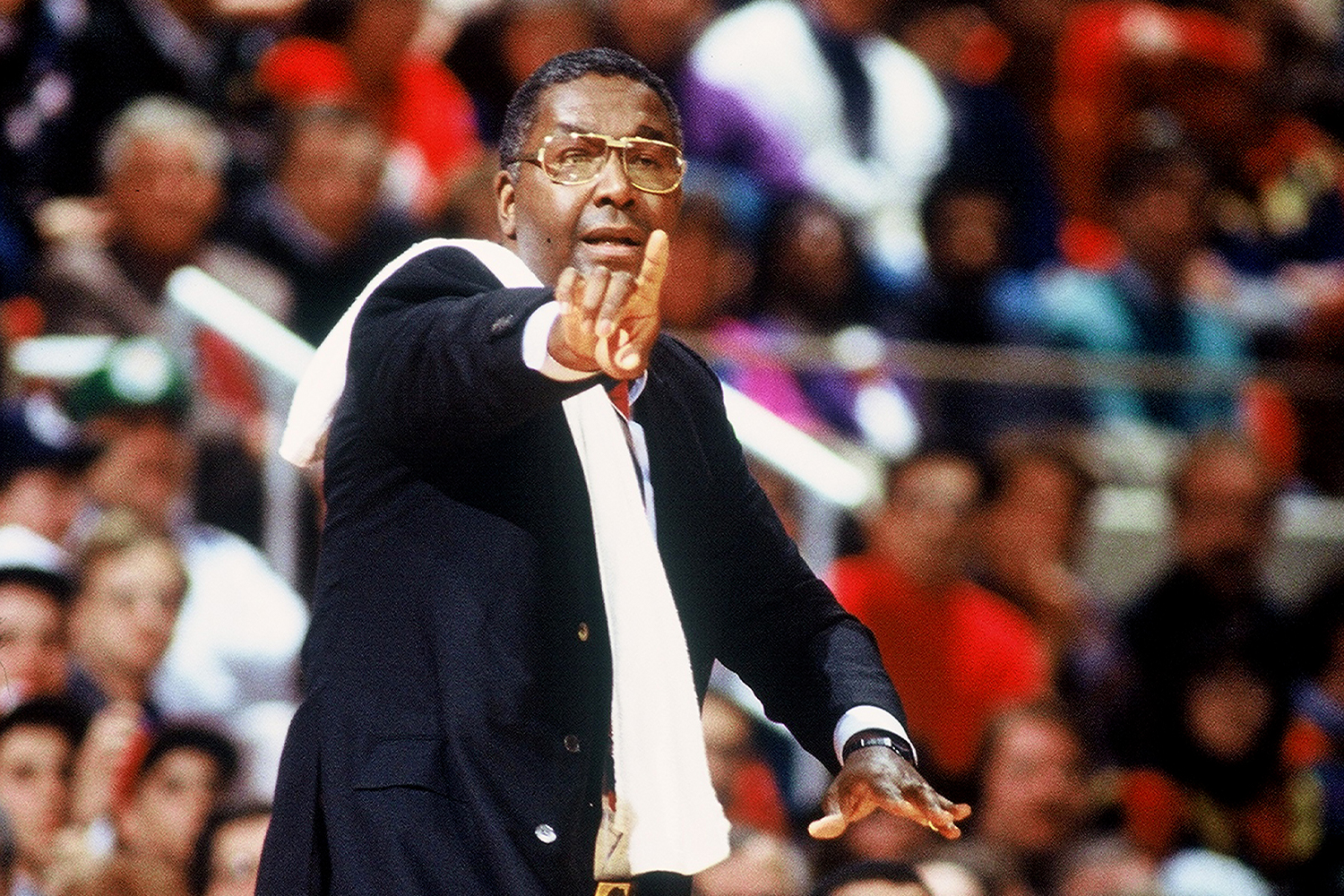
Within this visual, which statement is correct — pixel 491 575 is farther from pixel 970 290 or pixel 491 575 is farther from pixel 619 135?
pixel 970 290

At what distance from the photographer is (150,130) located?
521cm

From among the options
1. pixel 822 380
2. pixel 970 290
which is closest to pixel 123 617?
pixel 822 380

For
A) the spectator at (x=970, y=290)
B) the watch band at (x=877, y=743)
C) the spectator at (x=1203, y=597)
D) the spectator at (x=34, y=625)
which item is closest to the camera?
the watch band at (x=877, y=743)

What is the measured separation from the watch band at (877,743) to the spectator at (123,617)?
7.90ft

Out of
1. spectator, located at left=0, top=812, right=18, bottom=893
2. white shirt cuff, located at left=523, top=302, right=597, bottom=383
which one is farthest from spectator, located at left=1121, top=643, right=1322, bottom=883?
white shirt cuff, located at left=523, top=302, right=597, bottom=383

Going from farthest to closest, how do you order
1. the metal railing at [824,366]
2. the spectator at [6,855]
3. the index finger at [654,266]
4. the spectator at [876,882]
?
1. the metal railing at [824,366]
2. the spectator at [6,855]
3. the spectator at [876,882]
4. the index finger at [654,266]

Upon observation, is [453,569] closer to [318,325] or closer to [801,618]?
[801,618]

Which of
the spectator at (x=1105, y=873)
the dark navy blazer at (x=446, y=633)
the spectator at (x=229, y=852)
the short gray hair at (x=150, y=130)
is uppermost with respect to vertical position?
the short gray hair at (x=150, y=130)

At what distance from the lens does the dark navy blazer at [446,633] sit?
2.31 meters

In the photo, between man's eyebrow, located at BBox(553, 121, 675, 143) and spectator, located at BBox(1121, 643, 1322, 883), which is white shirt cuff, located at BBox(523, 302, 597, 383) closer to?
man's eyebrow, located at BBox(553, 121, 675, 143)

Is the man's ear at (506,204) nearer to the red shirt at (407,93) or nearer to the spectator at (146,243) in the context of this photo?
the spectator at (146,243)

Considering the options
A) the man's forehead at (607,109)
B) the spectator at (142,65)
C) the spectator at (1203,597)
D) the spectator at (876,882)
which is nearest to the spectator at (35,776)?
the spectator at (142,65)

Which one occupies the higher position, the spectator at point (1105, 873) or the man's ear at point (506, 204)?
the spectator at point (1105, 873)

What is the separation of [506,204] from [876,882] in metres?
1.68
